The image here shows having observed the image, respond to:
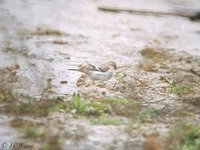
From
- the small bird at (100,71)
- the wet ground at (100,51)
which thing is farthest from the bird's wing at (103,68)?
the wet ground at (100,51)

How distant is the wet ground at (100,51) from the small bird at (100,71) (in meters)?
0.08

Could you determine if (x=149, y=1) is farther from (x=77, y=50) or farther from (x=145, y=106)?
(x=145, y=106)

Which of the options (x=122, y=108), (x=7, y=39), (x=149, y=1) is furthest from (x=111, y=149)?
(x=149, y=1)

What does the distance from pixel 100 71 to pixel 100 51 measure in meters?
0.44

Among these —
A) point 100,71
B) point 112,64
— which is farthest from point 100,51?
point 100,71

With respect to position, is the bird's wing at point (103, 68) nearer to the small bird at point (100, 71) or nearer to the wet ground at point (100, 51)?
the small bird at point (100, 71)

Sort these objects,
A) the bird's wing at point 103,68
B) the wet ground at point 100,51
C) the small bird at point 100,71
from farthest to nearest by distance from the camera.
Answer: the bird's wing at point 103,68
the small bird at point 100,71
the wet ground at point 100,51

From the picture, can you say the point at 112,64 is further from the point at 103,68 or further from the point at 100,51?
the point at 100,51

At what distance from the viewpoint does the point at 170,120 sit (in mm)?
3510

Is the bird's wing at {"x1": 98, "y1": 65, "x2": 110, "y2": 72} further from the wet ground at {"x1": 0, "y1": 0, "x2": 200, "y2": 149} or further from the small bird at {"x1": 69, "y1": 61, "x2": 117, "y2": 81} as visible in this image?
the wet ground at {"x1": 0, "y1": 0, "x2": 200, "y2": 149}

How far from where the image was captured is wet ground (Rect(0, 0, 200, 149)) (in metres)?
3.74

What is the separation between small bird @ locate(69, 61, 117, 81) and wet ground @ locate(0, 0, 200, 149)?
0.28ft

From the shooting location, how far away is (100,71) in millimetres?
4277

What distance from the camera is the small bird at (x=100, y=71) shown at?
416 centimetres
